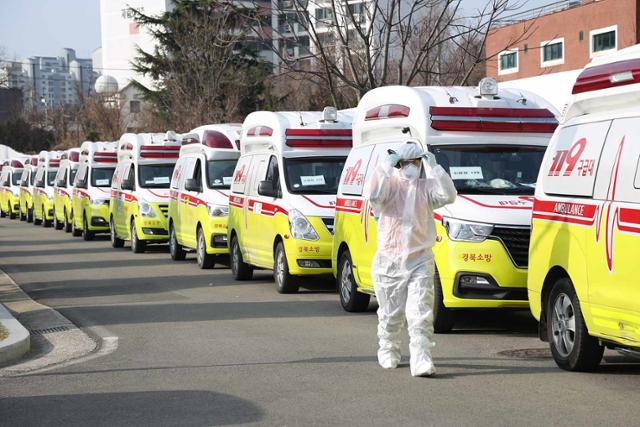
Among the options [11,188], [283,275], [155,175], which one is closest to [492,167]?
[283,275]

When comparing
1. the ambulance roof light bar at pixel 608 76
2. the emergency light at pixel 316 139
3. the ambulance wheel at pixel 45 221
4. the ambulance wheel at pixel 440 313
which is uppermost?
the ambulance roof light bar at pixel 608 76

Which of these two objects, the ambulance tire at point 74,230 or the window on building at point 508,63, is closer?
the ambulance tire at point 74,230

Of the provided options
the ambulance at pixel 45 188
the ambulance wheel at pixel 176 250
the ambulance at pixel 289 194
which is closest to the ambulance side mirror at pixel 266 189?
the ambulance at pixel 289 194

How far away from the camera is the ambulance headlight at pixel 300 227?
51.2 ft

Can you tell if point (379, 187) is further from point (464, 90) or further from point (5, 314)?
point (5, 314)

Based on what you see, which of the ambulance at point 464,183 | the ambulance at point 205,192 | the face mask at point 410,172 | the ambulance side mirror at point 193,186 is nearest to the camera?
the face mask at point 410,172

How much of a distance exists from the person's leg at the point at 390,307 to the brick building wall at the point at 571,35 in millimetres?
42894

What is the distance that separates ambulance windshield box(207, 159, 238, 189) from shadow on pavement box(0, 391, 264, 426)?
41.0ft

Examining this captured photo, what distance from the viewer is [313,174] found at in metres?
16.7

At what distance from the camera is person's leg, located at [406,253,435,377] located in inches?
352

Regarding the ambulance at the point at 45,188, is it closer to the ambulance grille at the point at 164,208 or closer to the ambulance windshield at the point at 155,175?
the ambulance windshield at the point at 155,175

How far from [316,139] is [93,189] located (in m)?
14.5

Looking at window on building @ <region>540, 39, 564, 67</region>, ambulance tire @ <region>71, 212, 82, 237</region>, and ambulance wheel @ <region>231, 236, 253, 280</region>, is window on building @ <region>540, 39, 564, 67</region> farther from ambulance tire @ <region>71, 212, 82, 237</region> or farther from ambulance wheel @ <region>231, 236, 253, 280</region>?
ambulance wheel @ <region>231, 236, 253, 280</region>

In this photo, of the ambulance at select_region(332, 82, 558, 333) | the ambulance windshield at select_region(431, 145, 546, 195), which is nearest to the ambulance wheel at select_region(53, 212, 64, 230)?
the ambulance at select_region(332, 82, 558, 333)
